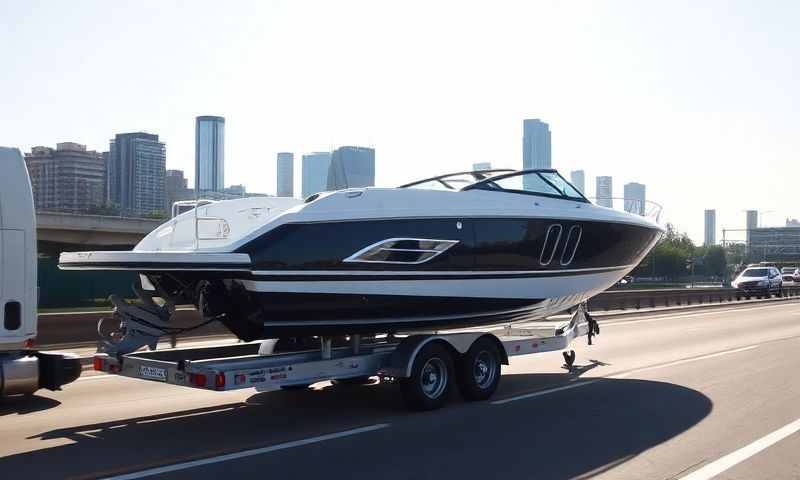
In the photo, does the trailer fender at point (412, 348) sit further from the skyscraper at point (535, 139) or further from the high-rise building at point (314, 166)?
the skyscraper at point (535, 139)

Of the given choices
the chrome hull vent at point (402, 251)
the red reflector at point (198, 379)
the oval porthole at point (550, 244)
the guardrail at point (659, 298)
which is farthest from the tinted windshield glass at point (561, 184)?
the guardrail at point (659, 298)

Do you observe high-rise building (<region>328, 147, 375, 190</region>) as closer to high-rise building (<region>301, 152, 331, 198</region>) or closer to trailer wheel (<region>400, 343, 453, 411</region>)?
high-rise building (<region>301, 152, 331, 198</region>)

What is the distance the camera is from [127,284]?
3384 cm

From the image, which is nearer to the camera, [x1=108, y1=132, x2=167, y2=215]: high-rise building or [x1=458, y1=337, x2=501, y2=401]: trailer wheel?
[x1=458, y1=337, x2=501, y2=401]: trailer wheel

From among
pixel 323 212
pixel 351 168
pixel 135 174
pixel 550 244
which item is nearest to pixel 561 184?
pixel 550 244

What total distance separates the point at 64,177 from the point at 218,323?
86082mm

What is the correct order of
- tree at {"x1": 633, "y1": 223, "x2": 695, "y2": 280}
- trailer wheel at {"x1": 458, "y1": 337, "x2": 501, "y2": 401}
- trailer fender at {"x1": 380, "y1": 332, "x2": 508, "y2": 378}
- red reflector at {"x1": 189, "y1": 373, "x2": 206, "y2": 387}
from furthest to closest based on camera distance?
tree at {"x1": 633, "y1": 223, "x2": 695, "y2": 280} < trailer wheel at {"x1": 458, "y1": 337, "x2": 501, "y2": 401} < trailer fender at {"x1": 380, "y1": 332, "x2": 508, "y2": 378} < red reflector at {"x1": 189, "y1": 373, "x2": 206, "y2": 387}

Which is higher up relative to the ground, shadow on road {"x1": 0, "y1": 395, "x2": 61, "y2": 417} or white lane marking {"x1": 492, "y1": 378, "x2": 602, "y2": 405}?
white lane marking {"x1": 492, "y1": 378, "x2": 602, "y2": 405}

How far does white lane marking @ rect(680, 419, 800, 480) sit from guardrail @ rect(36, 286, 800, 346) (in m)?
10.7

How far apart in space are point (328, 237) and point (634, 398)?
5.02 meters

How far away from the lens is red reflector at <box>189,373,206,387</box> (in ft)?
29.4

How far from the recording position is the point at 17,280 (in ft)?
31.8

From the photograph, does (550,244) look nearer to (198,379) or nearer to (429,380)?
(429,380)

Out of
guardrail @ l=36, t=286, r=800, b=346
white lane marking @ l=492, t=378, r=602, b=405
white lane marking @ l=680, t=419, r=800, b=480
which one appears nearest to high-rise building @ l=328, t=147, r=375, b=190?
white lane marking @ l=492, t=378, r=602, b=405
